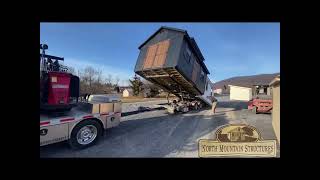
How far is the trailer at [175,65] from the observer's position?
6.64 m

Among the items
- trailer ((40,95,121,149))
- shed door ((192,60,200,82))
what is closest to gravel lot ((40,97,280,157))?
trailer ((40,95,121,149))

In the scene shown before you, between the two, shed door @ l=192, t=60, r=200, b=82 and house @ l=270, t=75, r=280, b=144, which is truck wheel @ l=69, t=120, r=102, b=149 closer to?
house @ l=270, t=75, r=280, b=144

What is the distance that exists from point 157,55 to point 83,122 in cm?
379

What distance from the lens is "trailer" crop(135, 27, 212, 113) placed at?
21.8 feet

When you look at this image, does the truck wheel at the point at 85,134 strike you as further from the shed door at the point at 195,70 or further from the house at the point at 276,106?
the shed door at the point at 195,70

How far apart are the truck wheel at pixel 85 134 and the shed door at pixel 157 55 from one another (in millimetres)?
3317

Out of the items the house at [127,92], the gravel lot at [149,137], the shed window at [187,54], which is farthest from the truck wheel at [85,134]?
the shed window at [187,54]
